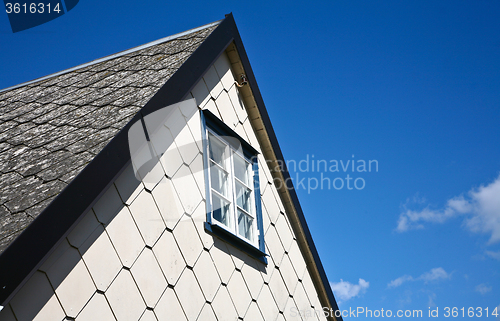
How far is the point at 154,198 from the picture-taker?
13.6 ft

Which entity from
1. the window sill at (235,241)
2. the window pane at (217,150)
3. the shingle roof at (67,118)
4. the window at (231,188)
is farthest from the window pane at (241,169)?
the shingle roof at (67,118)

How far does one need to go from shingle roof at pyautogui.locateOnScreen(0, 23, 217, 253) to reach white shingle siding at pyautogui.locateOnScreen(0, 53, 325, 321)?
1.35ft

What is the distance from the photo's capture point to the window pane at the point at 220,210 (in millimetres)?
5027

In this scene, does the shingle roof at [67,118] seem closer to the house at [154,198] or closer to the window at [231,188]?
the house at [154,198]

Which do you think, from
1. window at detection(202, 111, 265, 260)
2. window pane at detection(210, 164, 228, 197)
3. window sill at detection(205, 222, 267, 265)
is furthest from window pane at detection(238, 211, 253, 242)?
window pane at detection(210, 164, 228, 197)

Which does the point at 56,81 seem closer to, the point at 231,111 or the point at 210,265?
the point at 231,111

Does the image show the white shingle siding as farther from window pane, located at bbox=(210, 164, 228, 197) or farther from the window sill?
window pane, located at bbox=(210, 164, 228, 197)

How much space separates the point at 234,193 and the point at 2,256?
302 centimetres

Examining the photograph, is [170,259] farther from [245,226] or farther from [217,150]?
[217,150]

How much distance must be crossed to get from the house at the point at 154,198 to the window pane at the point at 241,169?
2 centimetres

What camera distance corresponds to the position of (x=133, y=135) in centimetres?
381

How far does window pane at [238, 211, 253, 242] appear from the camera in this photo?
5406mm

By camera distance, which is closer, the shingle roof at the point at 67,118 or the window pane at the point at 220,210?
the shingle roof at the point at 67,118

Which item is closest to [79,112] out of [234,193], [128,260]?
[128,260]
